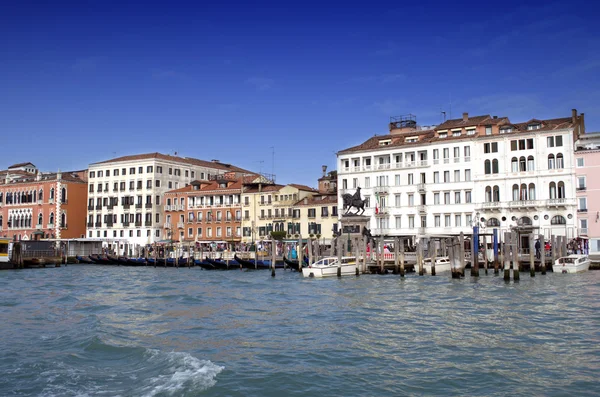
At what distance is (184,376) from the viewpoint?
10.2 meters

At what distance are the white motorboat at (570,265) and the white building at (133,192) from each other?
131 feet

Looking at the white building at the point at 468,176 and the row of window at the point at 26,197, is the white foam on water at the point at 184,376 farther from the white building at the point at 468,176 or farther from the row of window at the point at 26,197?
the row of window at the point at 26,197

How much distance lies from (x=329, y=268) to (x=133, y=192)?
3625 centimetres

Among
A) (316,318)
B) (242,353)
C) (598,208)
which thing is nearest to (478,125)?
(598,208)

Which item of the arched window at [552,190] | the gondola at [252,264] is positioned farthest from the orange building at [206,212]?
the arched window at [552,190]

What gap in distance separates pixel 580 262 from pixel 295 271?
15.6 m

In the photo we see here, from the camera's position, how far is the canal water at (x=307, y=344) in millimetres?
9789

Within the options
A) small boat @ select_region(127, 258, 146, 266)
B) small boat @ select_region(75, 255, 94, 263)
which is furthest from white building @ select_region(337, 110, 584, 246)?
small boat @ select_region(75, 255, 94, 263)

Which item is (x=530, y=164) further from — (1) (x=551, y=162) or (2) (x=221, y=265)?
(2) (x=221, y=265)

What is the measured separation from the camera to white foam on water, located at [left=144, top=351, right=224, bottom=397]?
957 cm

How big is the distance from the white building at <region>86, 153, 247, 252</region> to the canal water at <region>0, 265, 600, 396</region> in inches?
1559

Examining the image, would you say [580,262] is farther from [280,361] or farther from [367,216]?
[280,361]

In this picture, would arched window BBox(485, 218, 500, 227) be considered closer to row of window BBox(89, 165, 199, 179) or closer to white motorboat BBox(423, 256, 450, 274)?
white motorboat BBox(423, 256, 450, 274)

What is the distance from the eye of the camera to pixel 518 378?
392 inches
